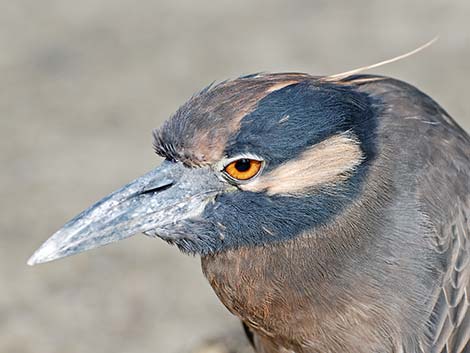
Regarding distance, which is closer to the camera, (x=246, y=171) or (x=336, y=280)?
(x=246, y=171)

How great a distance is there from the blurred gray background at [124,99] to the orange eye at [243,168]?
2687 mm

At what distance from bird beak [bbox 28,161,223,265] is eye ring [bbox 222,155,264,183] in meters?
0.13

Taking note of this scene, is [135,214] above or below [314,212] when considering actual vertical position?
above

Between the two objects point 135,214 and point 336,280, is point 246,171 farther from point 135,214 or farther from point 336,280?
point 336,280

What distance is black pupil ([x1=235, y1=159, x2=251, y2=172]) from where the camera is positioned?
10.8ft

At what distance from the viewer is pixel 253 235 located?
3.51 meters

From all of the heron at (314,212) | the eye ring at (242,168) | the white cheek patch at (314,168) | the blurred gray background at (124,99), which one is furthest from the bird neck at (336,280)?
the blurred gray background at (124,99)

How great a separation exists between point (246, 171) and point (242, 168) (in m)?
0.02

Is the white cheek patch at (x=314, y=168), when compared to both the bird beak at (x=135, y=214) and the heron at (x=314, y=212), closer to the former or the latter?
the heron at (x=314, y=212)

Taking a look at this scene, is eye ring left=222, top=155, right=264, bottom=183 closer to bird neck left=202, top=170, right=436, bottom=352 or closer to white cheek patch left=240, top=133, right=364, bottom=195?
white cheek patch left=240, top=133, right=364, bottom=195

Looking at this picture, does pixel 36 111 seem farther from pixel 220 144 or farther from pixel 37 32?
pixel 220 144

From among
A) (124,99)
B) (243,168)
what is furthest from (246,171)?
(124,99)

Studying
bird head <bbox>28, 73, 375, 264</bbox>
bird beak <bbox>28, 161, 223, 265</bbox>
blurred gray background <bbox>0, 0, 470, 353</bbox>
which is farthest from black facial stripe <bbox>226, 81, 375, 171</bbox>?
blurred gray background <bbox>0, 0, 470, 353</bbox>

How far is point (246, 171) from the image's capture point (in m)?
3.32
